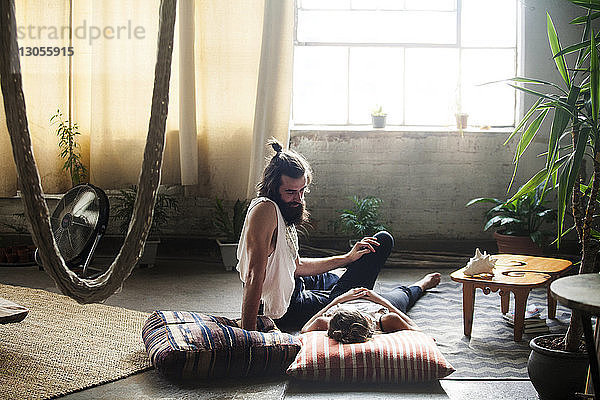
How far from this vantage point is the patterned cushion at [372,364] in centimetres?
320

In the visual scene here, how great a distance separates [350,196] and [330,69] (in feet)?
3.63

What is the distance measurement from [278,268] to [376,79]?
3.22m

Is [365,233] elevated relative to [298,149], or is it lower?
lower

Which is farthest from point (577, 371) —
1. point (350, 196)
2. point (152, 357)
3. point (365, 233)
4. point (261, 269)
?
point (350, 196)

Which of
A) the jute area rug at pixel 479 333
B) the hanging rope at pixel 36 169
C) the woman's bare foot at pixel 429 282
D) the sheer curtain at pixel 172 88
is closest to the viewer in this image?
the hanging rope at pixel 36 169

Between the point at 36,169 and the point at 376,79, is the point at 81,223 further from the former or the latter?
the point at 36,169

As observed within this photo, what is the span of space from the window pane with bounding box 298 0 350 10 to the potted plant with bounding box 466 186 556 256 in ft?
6.56

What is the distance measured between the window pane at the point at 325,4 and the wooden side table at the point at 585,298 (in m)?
4.46

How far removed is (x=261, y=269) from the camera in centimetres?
345

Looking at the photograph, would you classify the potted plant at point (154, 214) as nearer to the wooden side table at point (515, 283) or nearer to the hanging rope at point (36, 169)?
the wooden side table at point (515, 283)

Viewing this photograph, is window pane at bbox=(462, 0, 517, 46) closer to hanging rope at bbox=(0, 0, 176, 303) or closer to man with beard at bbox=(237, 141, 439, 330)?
man with beard at bbox=(237, 141, 439, 330)

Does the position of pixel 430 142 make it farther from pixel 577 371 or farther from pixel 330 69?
pixel 577 371

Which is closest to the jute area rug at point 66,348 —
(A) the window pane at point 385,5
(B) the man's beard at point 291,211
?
(B) the man's beard at point 291,211

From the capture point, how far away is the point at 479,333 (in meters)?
4.06
